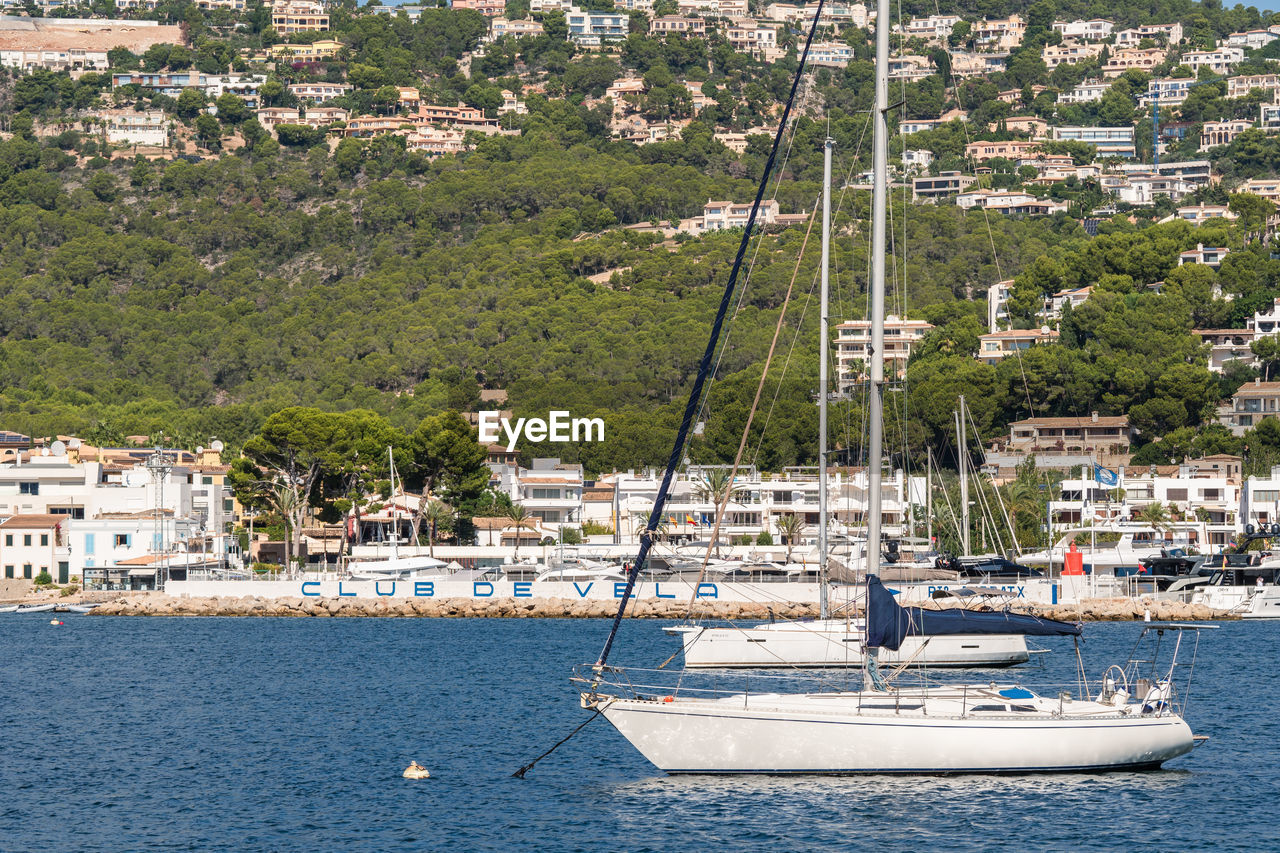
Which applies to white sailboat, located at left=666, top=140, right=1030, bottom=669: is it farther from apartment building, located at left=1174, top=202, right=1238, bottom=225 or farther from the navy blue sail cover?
apartment building, located at left=1174, top=202, right=1238, bottom=225

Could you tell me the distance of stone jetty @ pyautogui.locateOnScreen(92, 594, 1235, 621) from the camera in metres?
65.2

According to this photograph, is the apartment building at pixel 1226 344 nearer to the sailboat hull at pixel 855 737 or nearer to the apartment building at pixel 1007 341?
the apartment building at pixel 1007 341

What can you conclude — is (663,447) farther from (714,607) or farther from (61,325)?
(61,325)

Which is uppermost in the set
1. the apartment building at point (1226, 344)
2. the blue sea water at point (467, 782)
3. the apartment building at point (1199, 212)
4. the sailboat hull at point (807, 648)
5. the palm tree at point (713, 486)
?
the apartment building at point (1199, 212)

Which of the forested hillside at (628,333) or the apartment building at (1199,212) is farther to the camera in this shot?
the apartment building at (1199,212)

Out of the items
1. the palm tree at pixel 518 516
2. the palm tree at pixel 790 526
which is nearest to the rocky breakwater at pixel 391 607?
the palm tree at pixel 518 516

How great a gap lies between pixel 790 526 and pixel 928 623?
170 feet

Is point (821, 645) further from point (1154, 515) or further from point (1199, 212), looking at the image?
point (1199, 212)

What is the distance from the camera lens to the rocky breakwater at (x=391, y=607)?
6894 cm

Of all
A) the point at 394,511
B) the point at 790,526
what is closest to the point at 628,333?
the point at 394,511

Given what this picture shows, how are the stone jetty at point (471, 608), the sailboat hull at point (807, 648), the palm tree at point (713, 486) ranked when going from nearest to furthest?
the sailboat hull at point (807, 648), the stone jetty at point (471, 608), the palm tree at point (713, 486)

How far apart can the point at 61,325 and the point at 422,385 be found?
165 feet

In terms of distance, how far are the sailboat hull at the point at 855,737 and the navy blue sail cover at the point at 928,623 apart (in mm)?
1379

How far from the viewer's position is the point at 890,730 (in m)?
26.3
